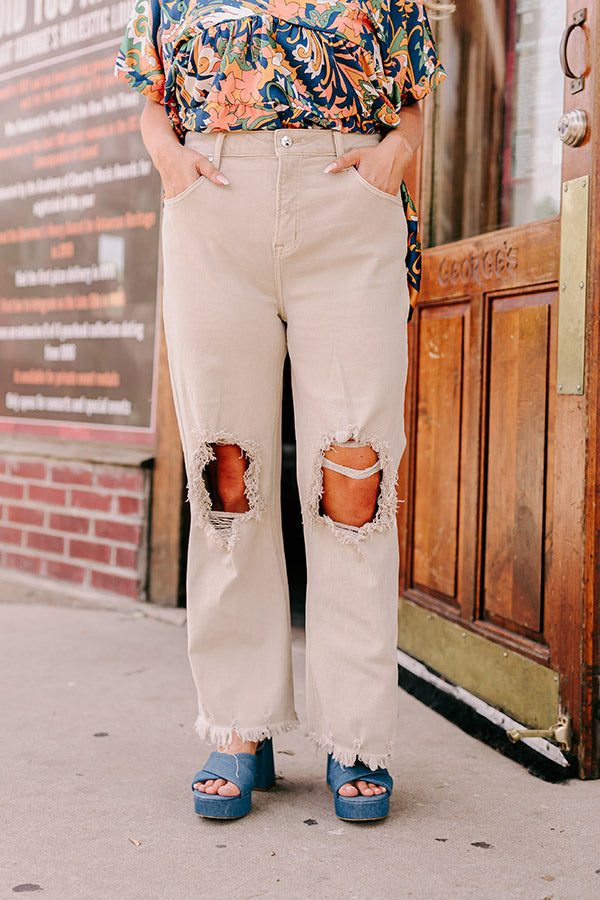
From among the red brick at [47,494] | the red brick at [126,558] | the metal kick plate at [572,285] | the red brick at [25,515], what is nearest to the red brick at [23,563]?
the red brick at [25,515]

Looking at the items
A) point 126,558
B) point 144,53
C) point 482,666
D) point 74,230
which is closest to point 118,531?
point 126,558

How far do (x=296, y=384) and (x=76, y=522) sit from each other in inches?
84.7

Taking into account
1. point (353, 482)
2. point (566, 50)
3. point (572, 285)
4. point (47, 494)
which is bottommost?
point (47, 494)

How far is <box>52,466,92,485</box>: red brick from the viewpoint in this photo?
379cm

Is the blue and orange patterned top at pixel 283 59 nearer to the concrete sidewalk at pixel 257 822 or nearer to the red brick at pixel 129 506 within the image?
the concrete sidewalk at pixel 257 822

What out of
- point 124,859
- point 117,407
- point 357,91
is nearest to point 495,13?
point 357,91

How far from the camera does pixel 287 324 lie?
6.20 feet

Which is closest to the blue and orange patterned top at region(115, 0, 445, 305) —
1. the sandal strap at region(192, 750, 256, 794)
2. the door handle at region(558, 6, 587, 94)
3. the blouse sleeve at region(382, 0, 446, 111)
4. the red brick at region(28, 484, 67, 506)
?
the blouse sleeve at region(382, 0, 446, 111)

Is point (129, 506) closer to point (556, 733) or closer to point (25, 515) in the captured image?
point (25, 515)

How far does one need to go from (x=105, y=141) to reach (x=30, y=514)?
151cm

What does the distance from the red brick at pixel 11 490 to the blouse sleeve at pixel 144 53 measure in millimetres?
2450

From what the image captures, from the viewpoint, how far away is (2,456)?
412 centimetres

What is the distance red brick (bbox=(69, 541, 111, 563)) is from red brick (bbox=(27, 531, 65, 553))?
0.07 metres

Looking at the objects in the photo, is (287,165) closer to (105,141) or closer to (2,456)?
(105,141)
